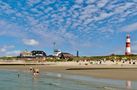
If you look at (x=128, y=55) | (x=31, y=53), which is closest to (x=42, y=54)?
(x=31, y=53)

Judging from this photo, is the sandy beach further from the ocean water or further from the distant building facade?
the distant building facade

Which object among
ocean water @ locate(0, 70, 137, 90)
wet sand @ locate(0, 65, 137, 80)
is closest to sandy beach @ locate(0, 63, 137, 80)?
wet sand @ locate(0, 65, 137, 80)

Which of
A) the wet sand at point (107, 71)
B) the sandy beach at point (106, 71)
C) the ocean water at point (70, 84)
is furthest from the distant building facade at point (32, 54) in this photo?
the ocean water at point (70, 84)

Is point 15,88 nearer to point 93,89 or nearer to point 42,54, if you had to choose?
point 93,89

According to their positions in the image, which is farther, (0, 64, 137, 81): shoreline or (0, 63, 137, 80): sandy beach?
(0, 63, 137, 80): sandy beach

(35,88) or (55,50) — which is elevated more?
(55,50)

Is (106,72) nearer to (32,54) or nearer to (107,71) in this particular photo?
(107,71)

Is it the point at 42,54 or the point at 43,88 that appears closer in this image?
the point at 43,88

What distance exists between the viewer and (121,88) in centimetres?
3173

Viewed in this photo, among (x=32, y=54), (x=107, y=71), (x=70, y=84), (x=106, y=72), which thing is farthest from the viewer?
(x=32, y=54)

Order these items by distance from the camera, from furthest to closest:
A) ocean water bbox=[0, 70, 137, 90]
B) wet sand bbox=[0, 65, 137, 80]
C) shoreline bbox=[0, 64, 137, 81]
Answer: wet sand bbox=[0, 65, 137, 80] → shoreline bbox=[0, 64, 137, 81] → ocean water bbox=[0, 70, 137, 90]

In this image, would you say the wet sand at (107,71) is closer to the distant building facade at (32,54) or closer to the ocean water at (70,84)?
the ocean water at (70,84)

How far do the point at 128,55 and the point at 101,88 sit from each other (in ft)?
224

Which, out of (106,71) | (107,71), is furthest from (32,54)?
(107,71)
